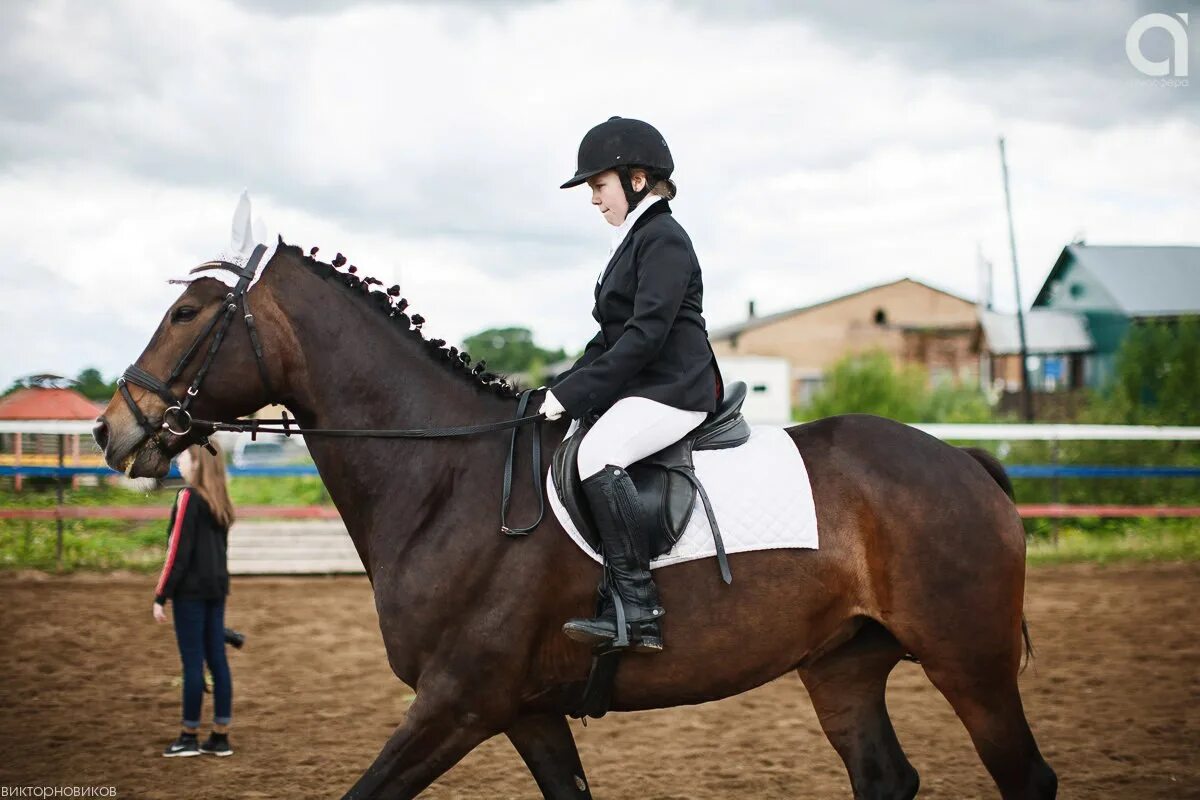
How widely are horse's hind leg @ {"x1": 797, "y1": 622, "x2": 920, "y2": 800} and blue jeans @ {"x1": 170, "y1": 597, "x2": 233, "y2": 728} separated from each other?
407cm

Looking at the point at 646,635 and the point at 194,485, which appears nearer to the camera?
the point at 646,635

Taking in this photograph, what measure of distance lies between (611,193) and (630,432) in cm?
99

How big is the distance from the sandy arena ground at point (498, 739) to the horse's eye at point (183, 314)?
3072 mm

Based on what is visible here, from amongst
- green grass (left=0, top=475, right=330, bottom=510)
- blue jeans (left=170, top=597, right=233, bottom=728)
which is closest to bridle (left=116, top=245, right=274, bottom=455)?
blue jeans (left=170, top=597, right=233, bottom=728)

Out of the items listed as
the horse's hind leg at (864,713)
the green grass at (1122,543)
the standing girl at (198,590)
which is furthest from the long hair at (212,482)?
the green grass at (1122,543)

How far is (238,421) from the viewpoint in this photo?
3.86m

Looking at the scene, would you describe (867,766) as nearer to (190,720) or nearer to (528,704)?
(528,704)

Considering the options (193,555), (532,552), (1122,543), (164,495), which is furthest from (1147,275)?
(532,552)

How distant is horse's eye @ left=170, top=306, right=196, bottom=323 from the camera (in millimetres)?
3723

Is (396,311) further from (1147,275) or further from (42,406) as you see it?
(1147,275)

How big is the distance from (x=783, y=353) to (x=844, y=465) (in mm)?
51040

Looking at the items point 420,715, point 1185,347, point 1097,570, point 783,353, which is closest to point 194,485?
point 420,715

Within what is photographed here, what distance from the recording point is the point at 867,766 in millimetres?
4172

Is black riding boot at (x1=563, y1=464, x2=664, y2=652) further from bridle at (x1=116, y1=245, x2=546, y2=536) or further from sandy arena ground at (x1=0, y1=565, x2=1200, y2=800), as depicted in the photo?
sandy arena ground at (x1=0, y1=565, x2=1200, y2=800)
